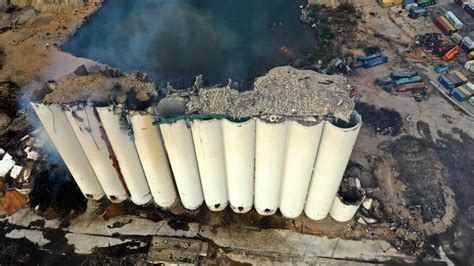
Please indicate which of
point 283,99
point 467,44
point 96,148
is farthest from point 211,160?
point 467,44

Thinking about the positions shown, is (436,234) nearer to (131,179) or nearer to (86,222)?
(131,179)

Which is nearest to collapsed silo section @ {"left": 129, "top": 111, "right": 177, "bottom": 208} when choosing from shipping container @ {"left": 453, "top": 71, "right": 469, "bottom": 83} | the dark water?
the dark water

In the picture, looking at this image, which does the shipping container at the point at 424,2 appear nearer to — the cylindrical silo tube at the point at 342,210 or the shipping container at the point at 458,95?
the shipping container at the point at 458,95

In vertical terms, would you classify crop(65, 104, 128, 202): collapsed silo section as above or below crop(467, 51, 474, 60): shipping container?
above

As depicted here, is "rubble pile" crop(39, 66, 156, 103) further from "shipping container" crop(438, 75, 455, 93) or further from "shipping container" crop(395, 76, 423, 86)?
"shipping container" crop(438, 75, 455, 93)

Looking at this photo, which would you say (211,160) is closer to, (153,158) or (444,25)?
(153,158)
